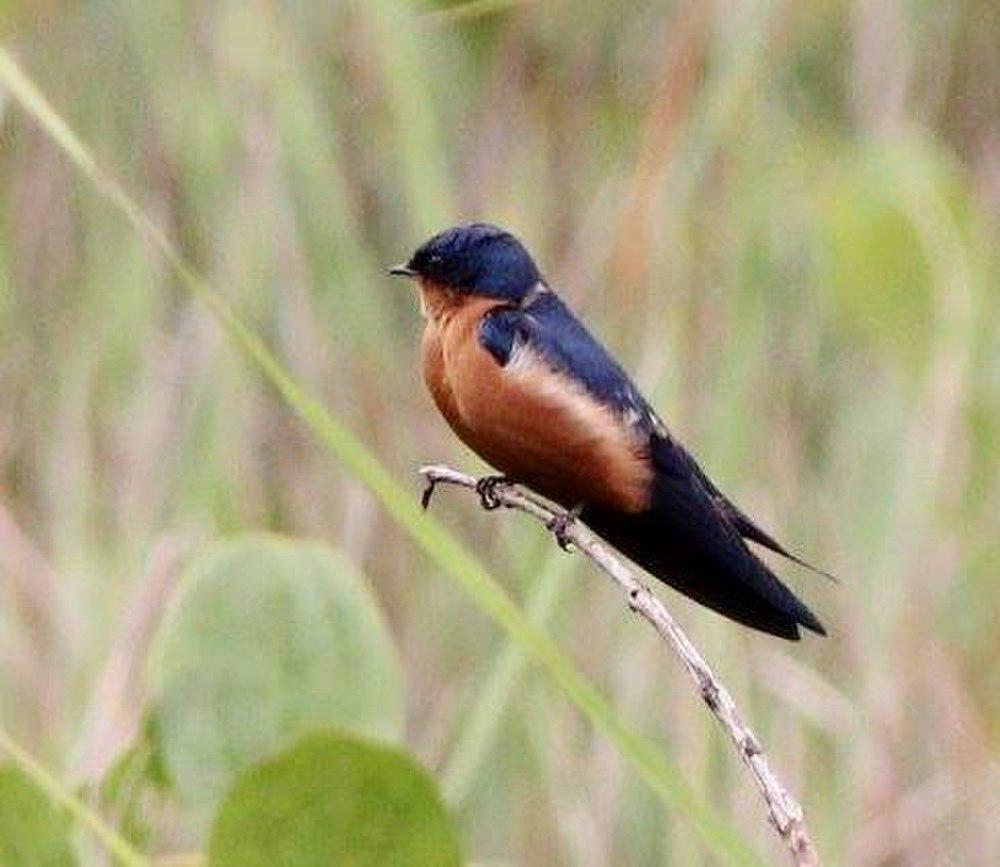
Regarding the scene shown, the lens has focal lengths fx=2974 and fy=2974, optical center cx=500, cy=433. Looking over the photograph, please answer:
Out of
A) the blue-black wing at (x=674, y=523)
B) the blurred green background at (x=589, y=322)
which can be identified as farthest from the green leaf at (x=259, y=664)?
the blurred green background at (x=589, y=322)

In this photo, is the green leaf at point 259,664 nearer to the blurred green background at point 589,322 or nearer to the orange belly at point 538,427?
the orange belly at point 538,427

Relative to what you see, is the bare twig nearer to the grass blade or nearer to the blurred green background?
the grass blade

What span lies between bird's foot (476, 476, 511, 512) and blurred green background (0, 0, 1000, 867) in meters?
0.79

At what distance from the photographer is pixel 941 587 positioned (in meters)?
2.02

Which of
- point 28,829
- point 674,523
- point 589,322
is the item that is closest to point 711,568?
point 674,523

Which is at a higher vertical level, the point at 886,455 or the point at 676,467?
the point at 676,467

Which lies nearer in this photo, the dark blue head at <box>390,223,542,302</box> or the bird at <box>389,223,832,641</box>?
the bird at <box>389,223,832,641</box>

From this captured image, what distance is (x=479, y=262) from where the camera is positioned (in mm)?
1003

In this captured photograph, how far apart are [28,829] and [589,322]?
1.05m

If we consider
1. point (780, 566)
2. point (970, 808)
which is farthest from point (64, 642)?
point (970, 808)

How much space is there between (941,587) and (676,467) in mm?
1142

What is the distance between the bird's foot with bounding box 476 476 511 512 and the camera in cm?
99

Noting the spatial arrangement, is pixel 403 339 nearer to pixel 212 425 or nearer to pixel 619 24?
pixel 212 425

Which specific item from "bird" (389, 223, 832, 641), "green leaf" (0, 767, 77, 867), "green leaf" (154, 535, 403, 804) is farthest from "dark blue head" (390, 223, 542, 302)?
"green leaf" (0, 767, 77, 867)
